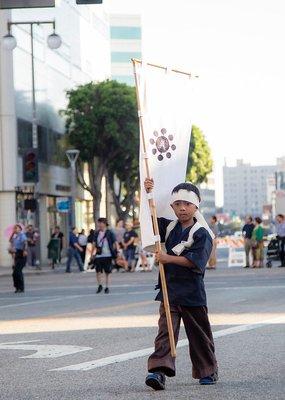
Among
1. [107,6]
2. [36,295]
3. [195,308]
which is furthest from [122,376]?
[107,6]

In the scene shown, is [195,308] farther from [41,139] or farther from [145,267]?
[41,139]

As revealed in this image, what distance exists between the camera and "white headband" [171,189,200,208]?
11.0m

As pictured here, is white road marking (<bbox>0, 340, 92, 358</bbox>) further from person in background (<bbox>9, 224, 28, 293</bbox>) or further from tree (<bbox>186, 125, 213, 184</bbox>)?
tree (<bbox>186, 125, 213, 184</bbox>)

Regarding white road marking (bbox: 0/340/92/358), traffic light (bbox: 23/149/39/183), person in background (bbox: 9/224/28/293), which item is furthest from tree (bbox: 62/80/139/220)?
white road marking (bbox: 0/340/92/358)

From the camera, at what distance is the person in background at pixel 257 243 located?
46156 millimetres

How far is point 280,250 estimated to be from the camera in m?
45.0

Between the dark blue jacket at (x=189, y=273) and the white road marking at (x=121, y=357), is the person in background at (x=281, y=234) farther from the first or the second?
the dark blue jacket at (x=189, y=273)

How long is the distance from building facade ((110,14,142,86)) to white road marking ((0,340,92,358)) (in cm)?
13898

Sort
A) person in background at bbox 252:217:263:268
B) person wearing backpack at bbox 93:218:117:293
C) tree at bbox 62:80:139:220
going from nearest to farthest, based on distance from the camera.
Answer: person wearing backpack at bbox 93:218:117:293
person in background at bbox 252:217:263:268
tree at bbox 62:80:139:220

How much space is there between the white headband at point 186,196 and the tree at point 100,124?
5907 centimetres

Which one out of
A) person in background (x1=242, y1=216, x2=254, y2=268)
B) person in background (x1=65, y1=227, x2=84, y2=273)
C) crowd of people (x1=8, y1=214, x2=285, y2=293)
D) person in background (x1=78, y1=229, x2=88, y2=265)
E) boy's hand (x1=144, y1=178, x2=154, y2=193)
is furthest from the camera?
person in background (x1=78, y1=229, x2=88, y2=265)

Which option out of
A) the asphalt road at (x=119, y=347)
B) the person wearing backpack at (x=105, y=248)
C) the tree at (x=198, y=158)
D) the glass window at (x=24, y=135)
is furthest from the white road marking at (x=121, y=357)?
the tree at (x=198, y=158)

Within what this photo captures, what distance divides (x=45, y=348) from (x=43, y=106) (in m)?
52.0

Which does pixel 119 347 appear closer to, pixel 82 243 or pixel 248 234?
pixel 248 234
